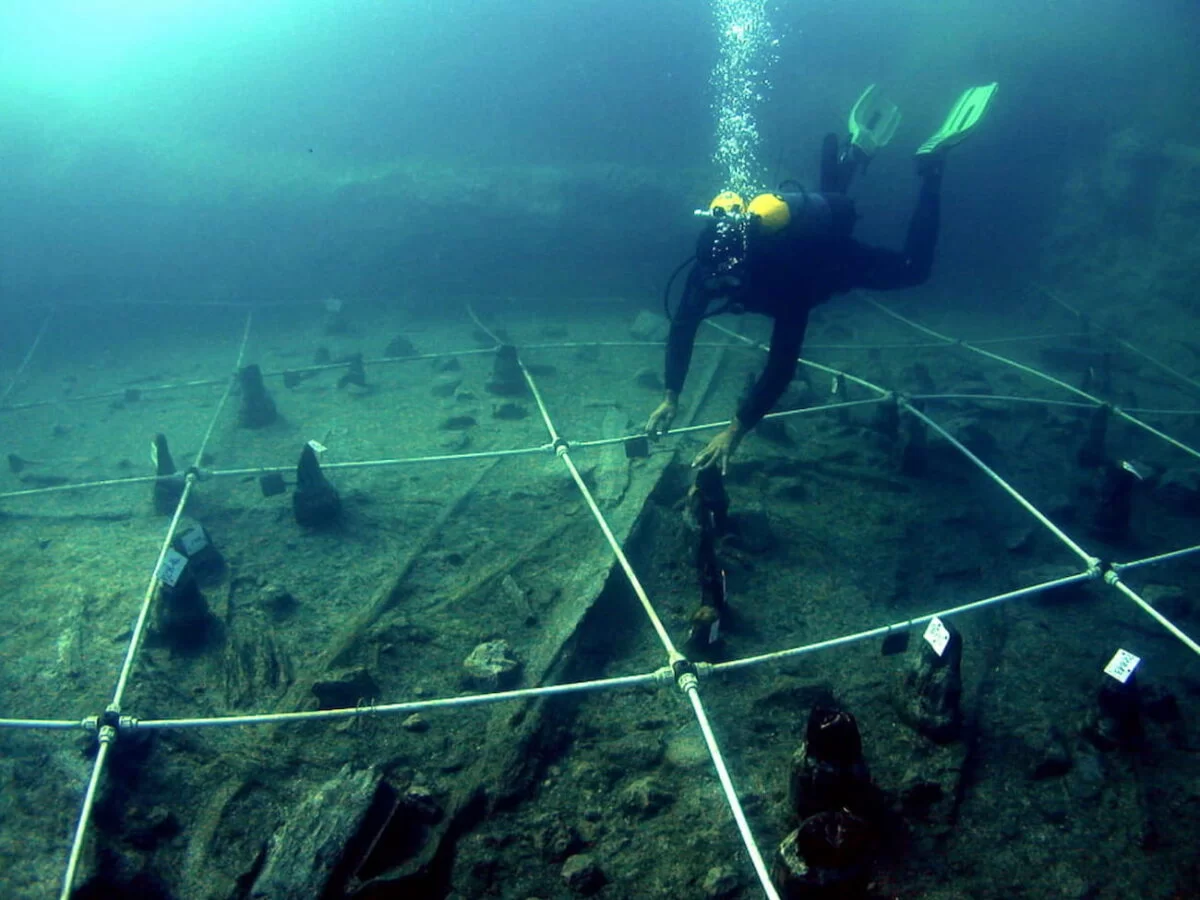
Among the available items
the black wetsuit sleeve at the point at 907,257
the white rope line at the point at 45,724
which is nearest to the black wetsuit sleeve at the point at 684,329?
the black wetsuit sleeve at the point at 907,257

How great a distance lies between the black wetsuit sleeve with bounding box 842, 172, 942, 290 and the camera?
6.08m

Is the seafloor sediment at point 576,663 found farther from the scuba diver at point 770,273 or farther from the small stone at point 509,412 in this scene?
the scuba diver at point 770,273

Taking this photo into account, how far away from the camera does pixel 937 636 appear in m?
3.16

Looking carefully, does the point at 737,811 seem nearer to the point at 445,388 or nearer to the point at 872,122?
the point at 445,388

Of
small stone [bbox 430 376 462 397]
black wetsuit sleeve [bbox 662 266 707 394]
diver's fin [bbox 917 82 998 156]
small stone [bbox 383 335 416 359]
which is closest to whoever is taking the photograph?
black wetsuit sleeve [bbox 662 266 707 394]

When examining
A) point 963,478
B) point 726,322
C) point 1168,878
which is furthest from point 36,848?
point 726,322

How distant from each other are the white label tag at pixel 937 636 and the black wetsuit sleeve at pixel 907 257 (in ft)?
12.0

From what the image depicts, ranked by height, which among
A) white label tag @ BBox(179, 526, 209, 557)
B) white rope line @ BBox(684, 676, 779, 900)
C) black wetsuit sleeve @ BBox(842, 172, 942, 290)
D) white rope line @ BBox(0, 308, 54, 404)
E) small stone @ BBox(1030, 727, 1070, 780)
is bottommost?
white rope line @ BBox(0, 308, 54, 404)

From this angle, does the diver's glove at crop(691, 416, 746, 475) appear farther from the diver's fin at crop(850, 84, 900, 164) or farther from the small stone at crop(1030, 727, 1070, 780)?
the diver's fin at crop(850, 84, 900, 164)

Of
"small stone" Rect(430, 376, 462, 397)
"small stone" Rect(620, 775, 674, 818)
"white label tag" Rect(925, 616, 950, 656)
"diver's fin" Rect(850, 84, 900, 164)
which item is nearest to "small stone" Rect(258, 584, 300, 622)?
"small stone" Rect(620, 775, 674, 818)

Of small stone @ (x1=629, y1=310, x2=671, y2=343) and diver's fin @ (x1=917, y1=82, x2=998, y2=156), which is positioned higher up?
diver's fin @ (x1=917, y1=82, x2=998, y2=156)

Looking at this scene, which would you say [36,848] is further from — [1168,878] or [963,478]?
[963,478]

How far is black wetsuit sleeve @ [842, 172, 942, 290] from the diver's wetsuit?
1cm

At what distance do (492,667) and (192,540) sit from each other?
2396 millimetres
